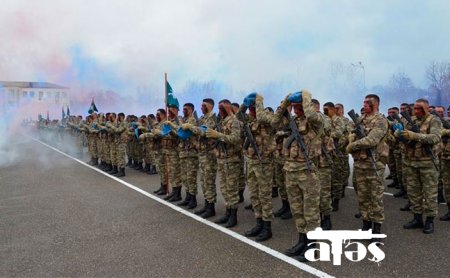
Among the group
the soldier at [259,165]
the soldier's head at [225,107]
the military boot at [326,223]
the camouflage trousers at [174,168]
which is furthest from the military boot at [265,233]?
the camouflage trousers at [174,168]

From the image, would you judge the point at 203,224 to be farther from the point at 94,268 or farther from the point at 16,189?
the point at 16,189

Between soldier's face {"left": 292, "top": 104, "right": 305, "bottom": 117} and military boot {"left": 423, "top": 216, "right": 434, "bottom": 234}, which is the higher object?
soldier's face {"left": 292, "top": 104, "right": 305, "bottom": 117}

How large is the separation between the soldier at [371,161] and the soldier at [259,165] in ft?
3.91

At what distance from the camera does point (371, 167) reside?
17.4 feet

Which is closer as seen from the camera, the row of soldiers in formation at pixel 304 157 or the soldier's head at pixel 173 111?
the row of soldiers in formation at pixel 304 157

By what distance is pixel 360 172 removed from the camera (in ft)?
17.9

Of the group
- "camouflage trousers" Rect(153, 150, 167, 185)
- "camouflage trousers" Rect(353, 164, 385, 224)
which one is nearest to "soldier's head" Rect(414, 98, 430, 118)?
"camouflage trousers" Rect(353, 164, 385, 224)

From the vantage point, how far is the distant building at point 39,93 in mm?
29375

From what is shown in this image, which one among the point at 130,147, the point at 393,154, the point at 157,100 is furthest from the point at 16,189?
the point at 157,100

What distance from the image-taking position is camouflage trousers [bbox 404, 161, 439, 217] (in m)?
5.68

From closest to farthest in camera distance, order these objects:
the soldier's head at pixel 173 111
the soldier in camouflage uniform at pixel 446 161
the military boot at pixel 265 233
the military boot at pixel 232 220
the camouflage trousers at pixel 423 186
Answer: the military boot at pixel 265 233 → the camouflage trousers at pixel 423 186 → the military boot at pixel 232 220 → the soldier in camouflage uniform at pixel 446 161 → the soldier's head at pixel 173 111

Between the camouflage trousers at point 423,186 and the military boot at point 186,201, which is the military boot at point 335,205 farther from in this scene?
the military boot at point 186,201

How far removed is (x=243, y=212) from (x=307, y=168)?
2.75 meters

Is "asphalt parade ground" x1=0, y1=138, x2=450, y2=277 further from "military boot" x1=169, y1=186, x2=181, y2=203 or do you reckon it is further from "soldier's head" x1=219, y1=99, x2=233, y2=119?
"soldier's head" x1=219, y1=99, x2=233, y2=119
